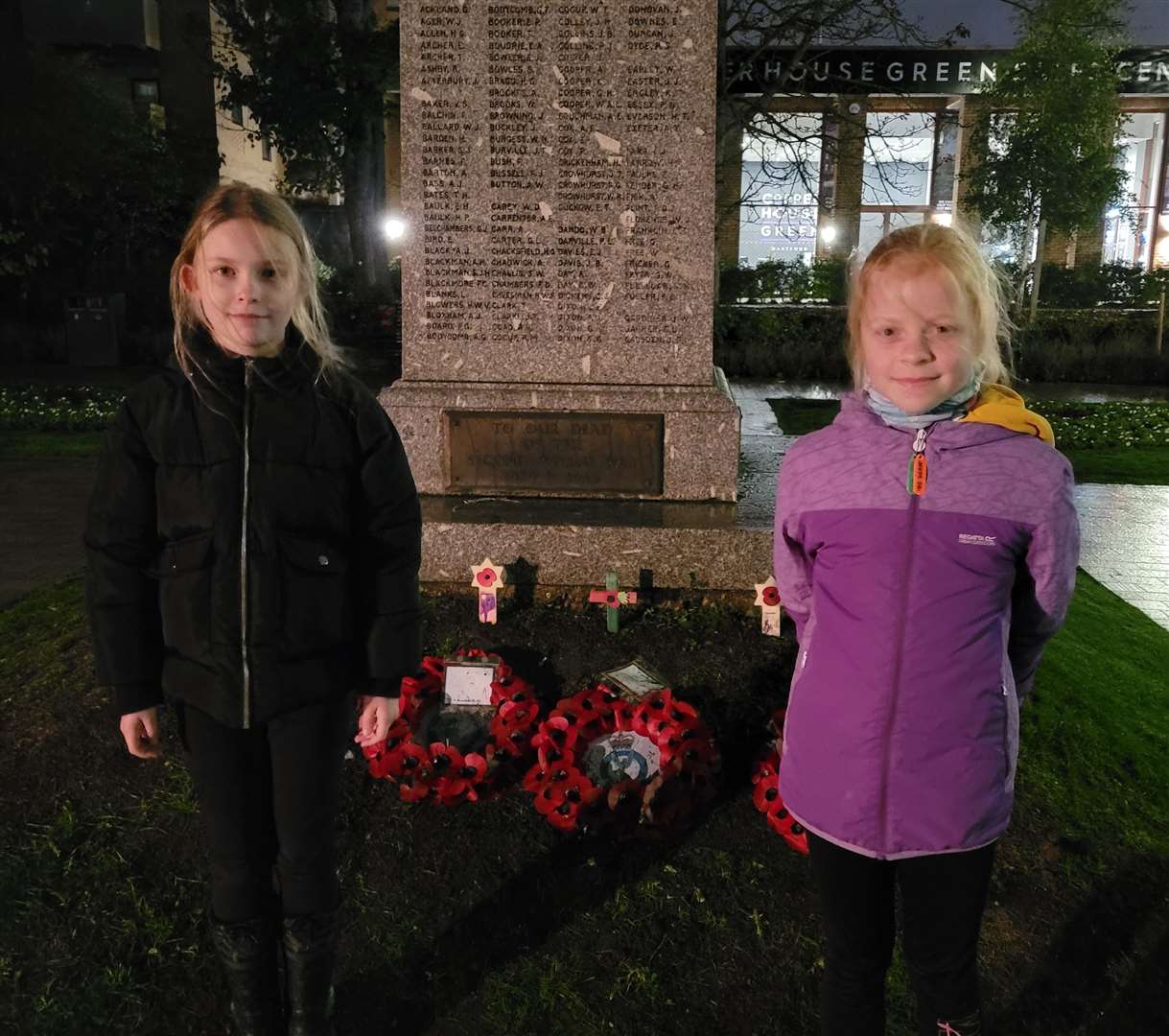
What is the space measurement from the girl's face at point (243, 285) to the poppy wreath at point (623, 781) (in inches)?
69.8

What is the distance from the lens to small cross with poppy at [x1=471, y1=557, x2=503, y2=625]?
14.9 ft

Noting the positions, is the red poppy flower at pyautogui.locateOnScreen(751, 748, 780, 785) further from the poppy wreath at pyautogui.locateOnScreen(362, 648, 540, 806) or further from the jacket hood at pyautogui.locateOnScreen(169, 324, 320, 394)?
the jacket hood at pyautogui.locateOnScreen(169, 324, 320, 394)

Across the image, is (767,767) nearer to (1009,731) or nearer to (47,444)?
(1009,731)

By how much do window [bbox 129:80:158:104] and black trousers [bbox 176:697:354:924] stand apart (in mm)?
32523

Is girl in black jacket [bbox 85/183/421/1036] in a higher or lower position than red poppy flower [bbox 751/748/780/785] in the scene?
higher

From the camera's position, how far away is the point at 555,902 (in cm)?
309

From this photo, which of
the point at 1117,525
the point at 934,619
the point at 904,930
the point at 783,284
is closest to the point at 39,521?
the point at 904,930

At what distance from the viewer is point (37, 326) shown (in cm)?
2022

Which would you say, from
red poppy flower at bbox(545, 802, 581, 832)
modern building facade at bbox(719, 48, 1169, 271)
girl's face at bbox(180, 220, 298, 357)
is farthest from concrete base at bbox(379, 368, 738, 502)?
modern building facade at bbox(719, 48, 1169, 271)

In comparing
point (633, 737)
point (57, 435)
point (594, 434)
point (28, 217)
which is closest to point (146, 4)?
point (28, 217)

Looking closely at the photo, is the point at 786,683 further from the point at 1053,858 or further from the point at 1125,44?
the point at 1125,44

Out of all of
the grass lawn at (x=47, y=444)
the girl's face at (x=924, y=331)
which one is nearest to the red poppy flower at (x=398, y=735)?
the girl's face at (x=924, y=331)

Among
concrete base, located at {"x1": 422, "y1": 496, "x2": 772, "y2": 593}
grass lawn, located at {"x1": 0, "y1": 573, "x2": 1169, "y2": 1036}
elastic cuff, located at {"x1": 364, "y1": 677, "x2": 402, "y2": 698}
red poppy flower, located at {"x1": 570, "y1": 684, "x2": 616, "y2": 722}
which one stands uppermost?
elastic cuff, located at {"x1": 364, "y1": 677, "x2": 402, "y2": 698}

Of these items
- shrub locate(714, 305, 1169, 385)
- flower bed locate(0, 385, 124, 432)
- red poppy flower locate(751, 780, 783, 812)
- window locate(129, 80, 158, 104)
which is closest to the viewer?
red poppy flower locate(751, 780, 783, 812)
